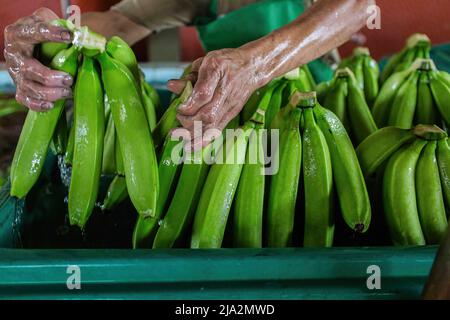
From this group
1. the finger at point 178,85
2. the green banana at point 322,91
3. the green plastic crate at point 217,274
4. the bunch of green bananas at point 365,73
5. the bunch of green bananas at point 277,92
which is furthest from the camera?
the bunch of green bananas at point 365,73

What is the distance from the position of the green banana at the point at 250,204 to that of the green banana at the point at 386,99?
50 centimetres

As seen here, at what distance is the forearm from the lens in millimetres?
1124

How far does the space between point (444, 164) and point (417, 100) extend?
325mm

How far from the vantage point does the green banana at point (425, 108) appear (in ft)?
4.43

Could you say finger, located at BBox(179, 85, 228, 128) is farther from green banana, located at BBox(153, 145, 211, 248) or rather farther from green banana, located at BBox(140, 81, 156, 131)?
green banana, located at BBox(140, 81, 156, 131)

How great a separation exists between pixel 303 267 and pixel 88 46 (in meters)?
0.58

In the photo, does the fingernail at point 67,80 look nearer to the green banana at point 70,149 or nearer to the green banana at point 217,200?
the green banana at point 70,149

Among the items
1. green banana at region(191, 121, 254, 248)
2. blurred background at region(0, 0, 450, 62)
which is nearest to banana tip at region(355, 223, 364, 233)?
green banana at region(191, 121, 254, 248)

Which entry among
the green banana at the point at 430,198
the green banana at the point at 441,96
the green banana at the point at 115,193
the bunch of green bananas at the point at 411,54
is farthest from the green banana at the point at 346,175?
the bunch of green bananas at the point at 411,54

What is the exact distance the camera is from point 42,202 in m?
1.33

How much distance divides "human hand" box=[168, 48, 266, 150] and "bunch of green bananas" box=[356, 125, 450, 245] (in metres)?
0.35

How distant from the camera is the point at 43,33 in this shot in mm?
1050
